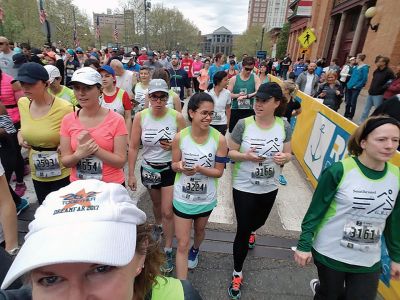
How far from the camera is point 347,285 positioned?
2.16 metres

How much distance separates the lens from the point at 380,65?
778 centimetres

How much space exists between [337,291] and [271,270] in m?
1.04

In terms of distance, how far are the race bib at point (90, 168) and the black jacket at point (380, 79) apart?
28.4ft

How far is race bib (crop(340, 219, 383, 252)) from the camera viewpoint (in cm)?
200

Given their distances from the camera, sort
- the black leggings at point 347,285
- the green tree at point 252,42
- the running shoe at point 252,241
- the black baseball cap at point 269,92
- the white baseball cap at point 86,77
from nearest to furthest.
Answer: the black leggings at point 347,285 < the white baseball cap at point 86,77 < the black baseball cap at point 269,92 < the running shoe at point 252,241 < the green tree at point 252,42

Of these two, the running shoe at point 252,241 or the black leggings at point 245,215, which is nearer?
the black leggings at point 245,215

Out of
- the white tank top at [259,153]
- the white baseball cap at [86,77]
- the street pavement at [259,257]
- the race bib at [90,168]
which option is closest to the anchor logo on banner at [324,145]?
the street pavement at [259,257]

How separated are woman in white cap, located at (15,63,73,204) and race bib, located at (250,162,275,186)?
83.8 inches

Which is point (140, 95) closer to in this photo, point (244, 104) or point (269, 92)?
point (244, 104)

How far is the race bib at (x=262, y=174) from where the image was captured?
2730 millimetres

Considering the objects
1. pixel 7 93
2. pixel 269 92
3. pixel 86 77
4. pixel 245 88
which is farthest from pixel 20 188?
pixel 245 88

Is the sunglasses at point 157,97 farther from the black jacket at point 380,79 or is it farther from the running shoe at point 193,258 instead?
the black jacket at point 380,79

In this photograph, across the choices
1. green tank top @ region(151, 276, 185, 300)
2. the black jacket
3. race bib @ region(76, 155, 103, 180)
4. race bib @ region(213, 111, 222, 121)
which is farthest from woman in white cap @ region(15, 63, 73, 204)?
the black jacket

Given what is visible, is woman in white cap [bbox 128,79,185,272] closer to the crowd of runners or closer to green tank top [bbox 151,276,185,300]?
the crowd of runners
